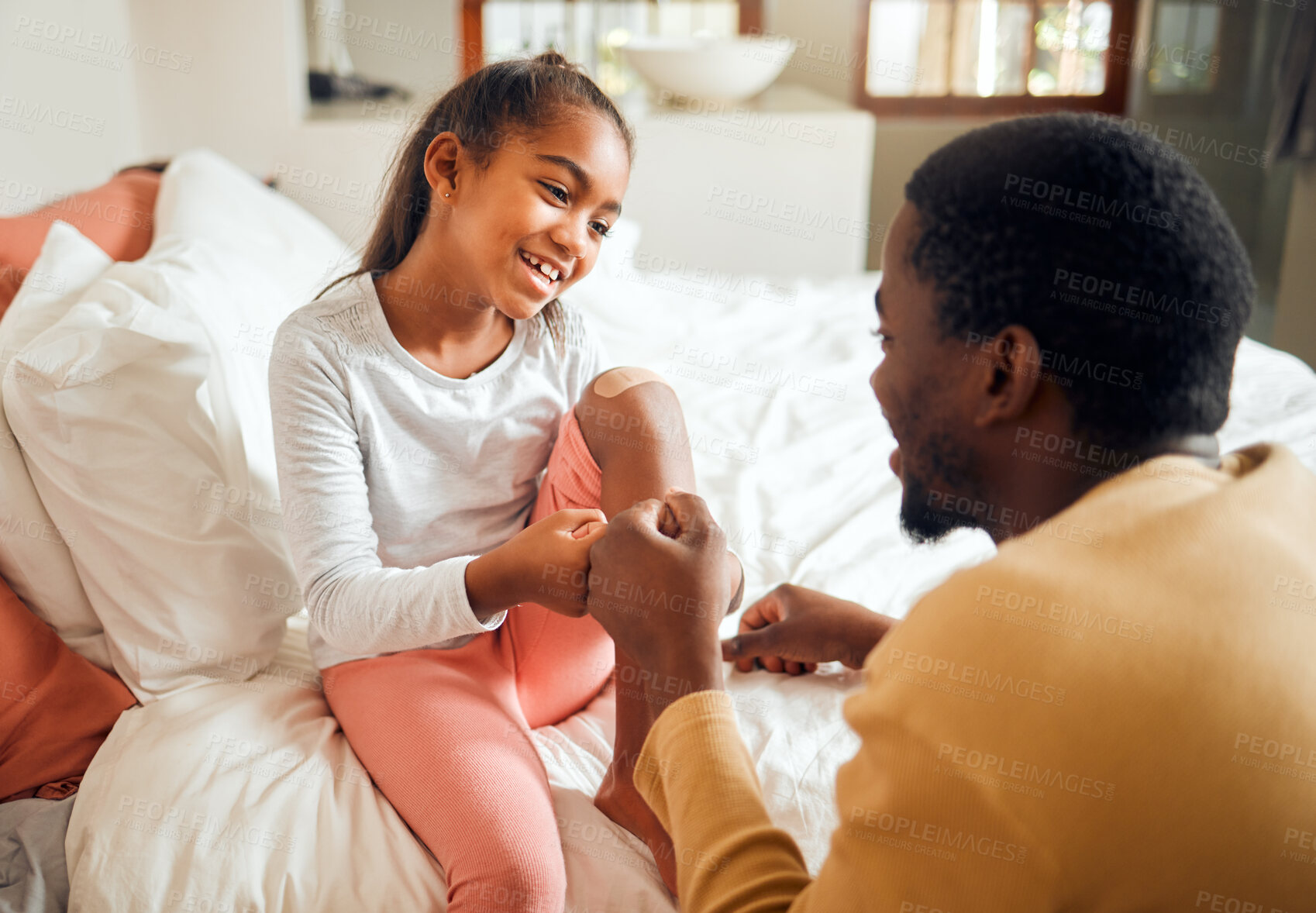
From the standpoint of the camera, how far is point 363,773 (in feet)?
2.86

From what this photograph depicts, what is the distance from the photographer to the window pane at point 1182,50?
3.23 metres

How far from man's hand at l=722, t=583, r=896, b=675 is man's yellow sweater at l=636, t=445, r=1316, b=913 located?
0.48 meters

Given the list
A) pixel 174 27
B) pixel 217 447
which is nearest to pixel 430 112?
pixel 217 447

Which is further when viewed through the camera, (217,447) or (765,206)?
(765,206)

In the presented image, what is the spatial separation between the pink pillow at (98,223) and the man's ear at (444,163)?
0.50 meters

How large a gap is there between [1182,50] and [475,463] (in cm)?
326

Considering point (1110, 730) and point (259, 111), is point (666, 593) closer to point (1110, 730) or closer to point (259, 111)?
point (1110, 730)

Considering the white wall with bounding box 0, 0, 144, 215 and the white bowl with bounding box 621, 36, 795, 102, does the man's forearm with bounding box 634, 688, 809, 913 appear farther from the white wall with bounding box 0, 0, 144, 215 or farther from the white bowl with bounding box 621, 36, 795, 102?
the white bowl with bounding box 621, 36, 795, 102

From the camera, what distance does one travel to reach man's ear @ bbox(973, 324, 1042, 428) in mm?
580

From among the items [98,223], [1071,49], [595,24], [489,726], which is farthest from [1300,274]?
[98,223]

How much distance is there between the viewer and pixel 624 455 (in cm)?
94

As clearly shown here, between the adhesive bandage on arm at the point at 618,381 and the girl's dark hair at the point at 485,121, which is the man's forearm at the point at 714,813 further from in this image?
the girl's dark hair at the point at 485,121

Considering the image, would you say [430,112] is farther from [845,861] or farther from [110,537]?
[845,861]

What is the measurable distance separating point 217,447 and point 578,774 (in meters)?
0.50
